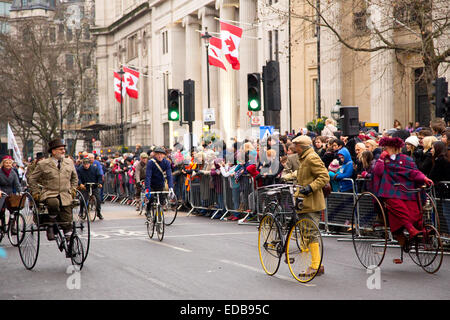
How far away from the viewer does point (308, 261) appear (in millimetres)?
10461

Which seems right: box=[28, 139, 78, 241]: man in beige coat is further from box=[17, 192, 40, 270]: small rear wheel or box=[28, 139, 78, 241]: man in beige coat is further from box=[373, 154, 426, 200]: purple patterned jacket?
box=[373, 154, 426, 200]: purple patterned jacket

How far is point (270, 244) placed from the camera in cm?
1095

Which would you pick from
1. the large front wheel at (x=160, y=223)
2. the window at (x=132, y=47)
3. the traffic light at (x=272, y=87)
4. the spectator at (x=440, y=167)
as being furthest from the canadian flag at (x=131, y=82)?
the window at (x=132, y=47)

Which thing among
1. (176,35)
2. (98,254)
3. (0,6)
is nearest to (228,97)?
(176,35)

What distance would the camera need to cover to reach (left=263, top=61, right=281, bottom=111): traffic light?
18562 mm

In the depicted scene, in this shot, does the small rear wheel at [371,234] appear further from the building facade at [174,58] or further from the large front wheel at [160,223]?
the building facade at [174,58]

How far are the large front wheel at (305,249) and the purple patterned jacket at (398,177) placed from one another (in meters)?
1.59

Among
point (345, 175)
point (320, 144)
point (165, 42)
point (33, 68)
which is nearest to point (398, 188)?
point (345, 175)

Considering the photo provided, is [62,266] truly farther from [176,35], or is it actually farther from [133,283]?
[176,35]

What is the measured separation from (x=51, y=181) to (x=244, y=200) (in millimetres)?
8725

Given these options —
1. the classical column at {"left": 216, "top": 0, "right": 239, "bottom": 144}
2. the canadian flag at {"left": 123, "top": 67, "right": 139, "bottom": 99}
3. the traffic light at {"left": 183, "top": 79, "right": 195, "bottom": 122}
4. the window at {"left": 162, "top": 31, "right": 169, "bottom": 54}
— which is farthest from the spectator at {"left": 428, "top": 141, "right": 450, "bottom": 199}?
the window at {"left": 162, "top": 31, "right": 169, "bottom": 54}

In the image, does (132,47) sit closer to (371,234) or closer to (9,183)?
(9,183)

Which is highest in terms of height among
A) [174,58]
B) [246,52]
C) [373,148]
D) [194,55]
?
[174,58]

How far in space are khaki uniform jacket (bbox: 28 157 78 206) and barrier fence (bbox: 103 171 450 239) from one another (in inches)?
126
